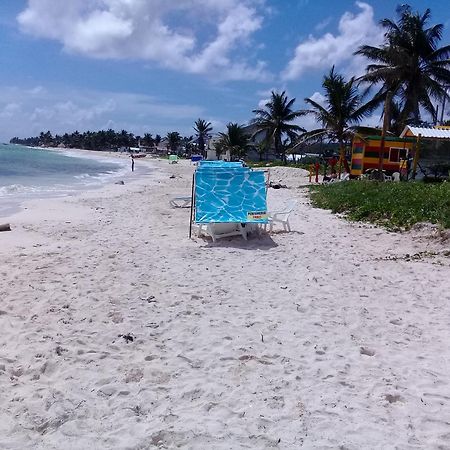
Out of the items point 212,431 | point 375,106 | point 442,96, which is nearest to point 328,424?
point 212,431

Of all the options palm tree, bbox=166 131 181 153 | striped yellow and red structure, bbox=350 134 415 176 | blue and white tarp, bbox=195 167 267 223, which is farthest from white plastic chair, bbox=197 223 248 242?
palm tree, bbox=166 131 181 153

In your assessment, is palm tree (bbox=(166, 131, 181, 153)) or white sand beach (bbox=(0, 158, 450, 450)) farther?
palm tree (bbox=(166, 131, 181, 153))

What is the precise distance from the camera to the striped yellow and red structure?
21.7 metres

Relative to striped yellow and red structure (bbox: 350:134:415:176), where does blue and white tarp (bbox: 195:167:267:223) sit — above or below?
below

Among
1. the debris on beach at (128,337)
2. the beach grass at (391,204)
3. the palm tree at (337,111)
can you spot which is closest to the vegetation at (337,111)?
the palm tree at (337,111)

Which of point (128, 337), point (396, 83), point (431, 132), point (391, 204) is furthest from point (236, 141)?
point (128, 337)

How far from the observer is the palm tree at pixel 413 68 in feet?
93.8

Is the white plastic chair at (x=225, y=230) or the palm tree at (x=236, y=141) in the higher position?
the palm tree at (x=236, y=141)

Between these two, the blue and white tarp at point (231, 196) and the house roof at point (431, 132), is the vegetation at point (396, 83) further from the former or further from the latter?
the blue and white tarp at point (231, 196)

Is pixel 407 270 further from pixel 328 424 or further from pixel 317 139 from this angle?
pixel 317 139

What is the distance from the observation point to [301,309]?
197 inches

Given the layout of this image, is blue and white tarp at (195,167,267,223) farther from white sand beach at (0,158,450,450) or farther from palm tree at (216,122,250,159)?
palm tree at (216,122,250,159)

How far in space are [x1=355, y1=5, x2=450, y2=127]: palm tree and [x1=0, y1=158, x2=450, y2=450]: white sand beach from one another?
2383 cm

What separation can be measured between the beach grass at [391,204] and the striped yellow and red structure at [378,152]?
314 inches
